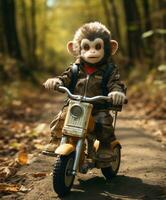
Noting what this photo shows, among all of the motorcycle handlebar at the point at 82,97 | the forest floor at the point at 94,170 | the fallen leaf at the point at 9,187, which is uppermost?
the motorcycle handlebar at the point at 82,97

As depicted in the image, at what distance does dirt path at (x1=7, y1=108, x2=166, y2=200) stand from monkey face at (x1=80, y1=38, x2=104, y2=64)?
1.31 m

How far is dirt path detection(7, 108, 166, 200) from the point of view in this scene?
5.25 m

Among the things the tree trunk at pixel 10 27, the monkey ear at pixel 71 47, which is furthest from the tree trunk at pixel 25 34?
the monkey ear at pixel 71 47

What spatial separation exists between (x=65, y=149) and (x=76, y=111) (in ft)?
1.48

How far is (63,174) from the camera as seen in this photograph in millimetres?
5066

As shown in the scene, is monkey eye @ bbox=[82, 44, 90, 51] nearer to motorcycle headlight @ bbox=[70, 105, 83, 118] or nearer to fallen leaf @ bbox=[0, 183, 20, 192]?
motorcycle headlight @ bbox=[70, 105, 83, 118]

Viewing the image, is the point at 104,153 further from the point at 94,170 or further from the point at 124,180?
the point at 94,170

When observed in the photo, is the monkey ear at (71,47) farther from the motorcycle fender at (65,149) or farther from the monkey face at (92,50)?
the motorcycle fender at (65,149)

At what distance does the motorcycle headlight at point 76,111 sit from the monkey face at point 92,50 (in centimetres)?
65

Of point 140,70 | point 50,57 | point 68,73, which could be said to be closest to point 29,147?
point 68,73

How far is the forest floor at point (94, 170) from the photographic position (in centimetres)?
535

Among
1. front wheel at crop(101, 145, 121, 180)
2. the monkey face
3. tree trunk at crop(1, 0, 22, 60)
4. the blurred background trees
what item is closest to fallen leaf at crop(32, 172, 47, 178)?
front wheel at crop(101, 145, 121, 180)

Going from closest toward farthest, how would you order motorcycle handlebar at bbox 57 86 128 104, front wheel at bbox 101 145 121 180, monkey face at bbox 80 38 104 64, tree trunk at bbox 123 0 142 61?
motorcycle handlebar at bbox 57 86 128 104, monkey face at bbox 80 38 104 64, front wheel at bbox 101 145 121 180, tree trunk at bbox 123 0 142 61

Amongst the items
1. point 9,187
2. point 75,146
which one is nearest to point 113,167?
point 75,146
